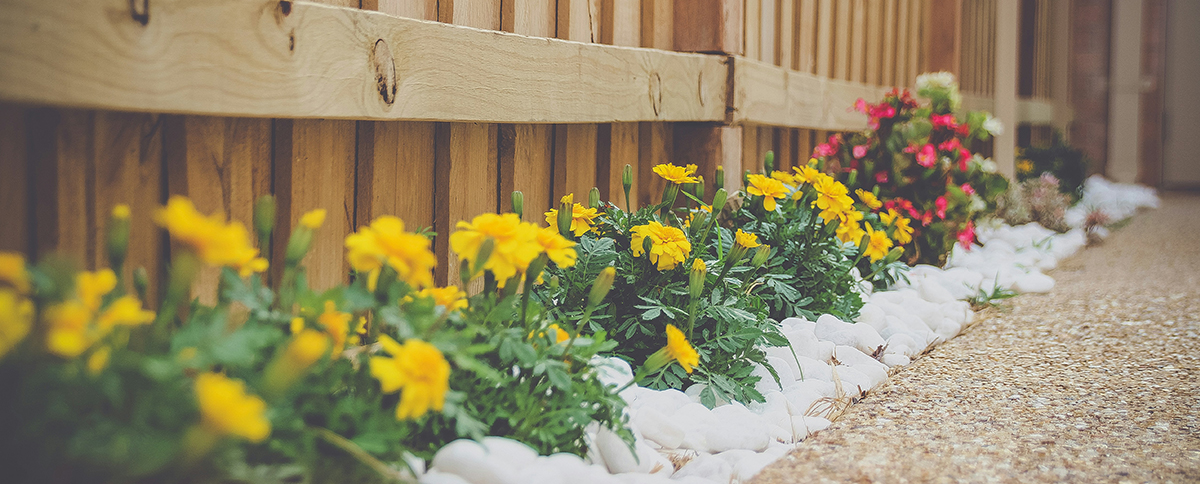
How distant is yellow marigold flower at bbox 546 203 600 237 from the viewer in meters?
1.70

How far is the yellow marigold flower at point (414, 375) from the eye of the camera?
2.90 feet

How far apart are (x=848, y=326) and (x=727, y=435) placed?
70 centimetres

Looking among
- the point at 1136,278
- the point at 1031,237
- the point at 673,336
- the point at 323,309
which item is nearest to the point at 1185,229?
the point at 1031,237

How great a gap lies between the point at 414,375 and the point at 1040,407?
4.45ft

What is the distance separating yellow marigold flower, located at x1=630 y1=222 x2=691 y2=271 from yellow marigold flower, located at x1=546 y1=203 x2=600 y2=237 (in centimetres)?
14

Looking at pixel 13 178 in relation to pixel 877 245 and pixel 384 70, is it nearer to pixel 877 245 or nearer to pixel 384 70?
pixel 384 70

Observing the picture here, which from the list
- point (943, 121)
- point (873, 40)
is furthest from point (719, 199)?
point (873, 40)

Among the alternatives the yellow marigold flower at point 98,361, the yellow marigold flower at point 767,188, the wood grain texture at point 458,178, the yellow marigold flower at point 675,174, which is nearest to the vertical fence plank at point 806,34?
the yellow marigold flower at point 767,188

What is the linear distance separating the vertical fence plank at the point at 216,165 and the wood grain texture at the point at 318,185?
0.03 m

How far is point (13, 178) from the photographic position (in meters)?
1.08

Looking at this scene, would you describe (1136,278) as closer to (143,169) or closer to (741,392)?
(741,392)

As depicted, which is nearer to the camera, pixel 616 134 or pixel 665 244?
pixel 665 244

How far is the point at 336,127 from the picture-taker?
1537mm

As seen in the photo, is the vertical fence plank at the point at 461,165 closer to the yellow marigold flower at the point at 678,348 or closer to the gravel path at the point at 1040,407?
the yellow marigold flower at the point at 678,348
